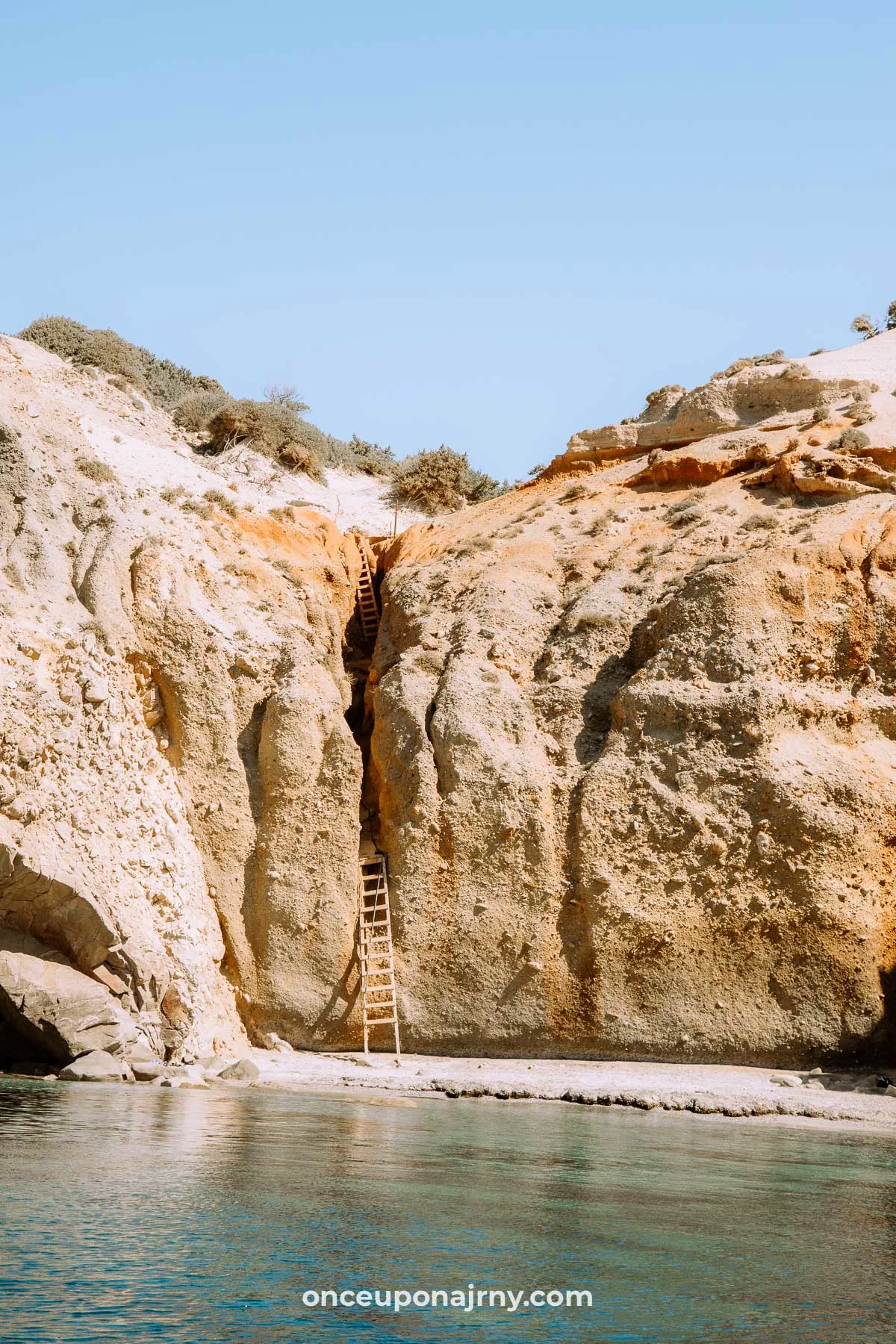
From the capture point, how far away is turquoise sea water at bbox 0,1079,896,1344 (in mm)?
7371

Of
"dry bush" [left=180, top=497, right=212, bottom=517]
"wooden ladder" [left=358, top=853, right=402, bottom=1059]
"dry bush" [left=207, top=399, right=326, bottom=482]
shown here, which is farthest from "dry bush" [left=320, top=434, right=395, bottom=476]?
"wooden ladder" [left=358, top=853, right=402, bottom=1059]

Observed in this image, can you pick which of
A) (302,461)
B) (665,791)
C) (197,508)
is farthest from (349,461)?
(665,791)

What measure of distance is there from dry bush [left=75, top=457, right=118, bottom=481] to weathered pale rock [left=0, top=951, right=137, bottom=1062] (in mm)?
8945

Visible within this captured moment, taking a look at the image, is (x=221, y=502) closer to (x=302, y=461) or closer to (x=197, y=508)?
(x=197, y=508)

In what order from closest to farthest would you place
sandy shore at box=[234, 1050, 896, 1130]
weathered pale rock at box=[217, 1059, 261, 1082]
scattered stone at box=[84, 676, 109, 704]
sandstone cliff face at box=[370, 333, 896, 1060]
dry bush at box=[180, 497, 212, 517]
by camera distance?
sandy shore at box=[234, 1050, 896, 1130] → weathered pale rock at box=[217, 1059, 261, 1082] → sandstone cliff face at box=[370, 333, 896, 1060] → scattered stone at box=[84, 676, 109, 704] → dry bush at box=[180, 497, 212, 517]

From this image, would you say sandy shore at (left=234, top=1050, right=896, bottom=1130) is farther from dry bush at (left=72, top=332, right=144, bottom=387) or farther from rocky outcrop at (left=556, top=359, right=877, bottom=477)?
dry bush at (left=72, top=332, right=144, bottom=387)

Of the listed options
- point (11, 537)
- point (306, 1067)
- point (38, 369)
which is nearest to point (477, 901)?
point (306, 1067)

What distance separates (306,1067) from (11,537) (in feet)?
30.8

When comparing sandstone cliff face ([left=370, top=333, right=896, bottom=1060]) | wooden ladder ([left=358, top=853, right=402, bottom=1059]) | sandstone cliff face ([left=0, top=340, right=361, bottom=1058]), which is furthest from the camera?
wooden ladder ([left=358, top=853, right=402, bottom=1059])

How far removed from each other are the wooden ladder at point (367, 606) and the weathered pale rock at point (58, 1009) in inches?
391

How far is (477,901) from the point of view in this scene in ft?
65.9

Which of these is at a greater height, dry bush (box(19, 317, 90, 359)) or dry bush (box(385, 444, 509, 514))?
dry bush (box(19, 317, 90, 359))

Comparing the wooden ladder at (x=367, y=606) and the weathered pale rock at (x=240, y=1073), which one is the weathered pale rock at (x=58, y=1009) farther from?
the wooden ladder at (x=367, y=606)

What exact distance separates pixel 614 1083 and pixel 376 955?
13.5 ft
